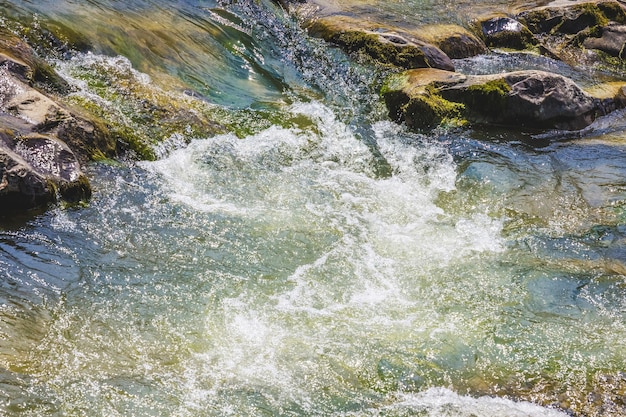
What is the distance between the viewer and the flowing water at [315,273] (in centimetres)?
571

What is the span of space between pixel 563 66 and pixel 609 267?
32.0 ft

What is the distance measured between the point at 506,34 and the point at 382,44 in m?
4.59

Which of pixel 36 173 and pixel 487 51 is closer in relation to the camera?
pixel 36 173

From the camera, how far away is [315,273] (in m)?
7.47

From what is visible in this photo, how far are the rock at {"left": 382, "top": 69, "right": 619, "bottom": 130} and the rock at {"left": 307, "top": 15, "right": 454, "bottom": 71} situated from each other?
5.27 feet

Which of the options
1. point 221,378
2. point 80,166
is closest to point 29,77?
point 80,166

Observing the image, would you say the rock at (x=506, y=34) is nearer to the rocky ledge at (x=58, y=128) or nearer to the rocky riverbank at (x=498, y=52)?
the rocky riverbank at (x=498, y=52)

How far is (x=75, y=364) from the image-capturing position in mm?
5473

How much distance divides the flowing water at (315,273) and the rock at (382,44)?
2.58 metres

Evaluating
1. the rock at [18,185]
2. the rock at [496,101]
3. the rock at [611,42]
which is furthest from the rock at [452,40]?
the rock at [18,185]

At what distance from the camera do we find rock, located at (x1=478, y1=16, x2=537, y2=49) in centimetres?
1678

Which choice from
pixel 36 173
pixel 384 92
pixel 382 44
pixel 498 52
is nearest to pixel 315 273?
pixel 36 173

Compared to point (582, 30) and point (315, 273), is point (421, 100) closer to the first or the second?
point (315, 273)

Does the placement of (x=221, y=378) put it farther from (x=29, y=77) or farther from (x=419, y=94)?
(x=419, y=94)
